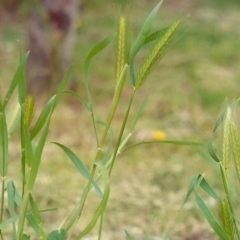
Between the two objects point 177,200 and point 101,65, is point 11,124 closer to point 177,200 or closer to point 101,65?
point 177,200

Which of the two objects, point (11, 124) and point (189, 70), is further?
point (189, 70)

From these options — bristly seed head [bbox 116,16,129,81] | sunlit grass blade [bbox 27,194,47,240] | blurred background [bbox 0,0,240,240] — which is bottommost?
blurred background [bbox 0,0,240,240]

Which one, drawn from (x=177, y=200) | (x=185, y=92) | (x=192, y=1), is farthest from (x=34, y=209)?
(x=192, y=1)

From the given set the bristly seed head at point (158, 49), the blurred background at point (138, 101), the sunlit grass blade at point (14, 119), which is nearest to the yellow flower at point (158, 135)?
the blurred background at point (138, 101)

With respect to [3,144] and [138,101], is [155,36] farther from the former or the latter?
[138,101]

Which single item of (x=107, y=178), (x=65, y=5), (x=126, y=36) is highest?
(x=126, y=36)

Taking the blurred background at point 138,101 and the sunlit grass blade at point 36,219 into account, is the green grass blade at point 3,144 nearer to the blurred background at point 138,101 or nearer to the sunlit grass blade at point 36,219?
the sunlit grass blade at point 36,219

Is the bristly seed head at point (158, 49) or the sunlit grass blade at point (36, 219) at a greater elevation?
the bristly seed head at point (158, 49)

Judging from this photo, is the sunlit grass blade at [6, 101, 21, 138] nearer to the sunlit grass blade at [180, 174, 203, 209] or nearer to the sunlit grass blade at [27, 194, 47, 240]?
the sunlit grass blade at [27, 194, 47, 240]

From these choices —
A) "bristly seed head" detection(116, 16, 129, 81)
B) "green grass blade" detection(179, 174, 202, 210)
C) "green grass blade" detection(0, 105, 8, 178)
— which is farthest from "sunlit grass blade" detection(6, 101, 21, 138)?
"green grass blade" detection(179, 174, 202, 210)
